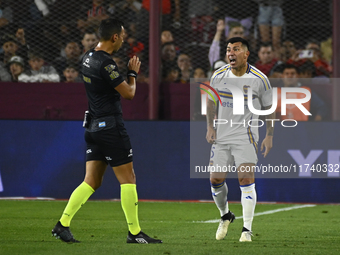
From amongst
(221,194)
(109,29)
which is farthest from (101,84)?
(221,194)

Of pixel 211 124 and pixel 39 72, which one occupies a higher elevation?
pixel 39 72

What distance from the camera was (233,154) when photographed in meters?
5.90

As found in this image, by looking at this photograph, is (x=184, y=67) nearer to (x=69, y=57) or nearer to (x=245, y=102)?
(x=69, y=57)

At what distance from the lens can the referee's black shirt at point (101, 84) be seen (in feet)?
16.5

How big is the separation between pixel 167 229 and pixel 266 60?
3.97m

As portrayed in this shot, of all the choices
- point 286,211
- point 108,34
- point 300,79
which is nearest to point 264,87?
point 108,34

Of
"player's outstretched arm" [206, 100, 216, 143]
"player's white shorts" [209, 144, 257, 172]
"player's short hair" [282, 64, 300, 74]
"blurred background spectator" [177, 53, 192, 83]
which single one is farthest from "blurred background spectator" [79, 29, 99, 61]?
"player's white shorts" [209, 144, 257, 172]

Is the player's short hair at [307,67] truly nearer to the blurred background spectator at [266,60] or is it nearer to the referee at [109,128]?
the blurred background spectator at [266,60]

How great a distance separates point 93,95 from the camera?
521cm

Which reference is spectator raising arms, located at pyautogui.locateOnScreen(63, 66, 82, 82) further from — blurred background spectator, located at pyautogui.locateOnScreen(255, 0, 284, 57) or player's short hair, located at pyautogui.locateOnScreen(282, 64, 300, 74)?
player's short hair, located at pyautogui.locateOnScreen(282, 64, 300, 74)

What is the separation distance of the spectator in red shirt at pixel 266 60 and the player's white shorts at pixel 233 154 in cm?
371

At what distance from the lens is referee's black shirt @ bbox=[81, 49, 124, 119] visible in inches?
198

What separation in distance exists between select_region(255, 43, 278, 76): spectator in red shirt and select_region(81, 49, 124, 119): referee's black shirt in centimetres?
464

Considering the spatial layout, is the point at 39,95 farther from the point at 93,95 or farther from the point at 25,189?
the point at 93,95
